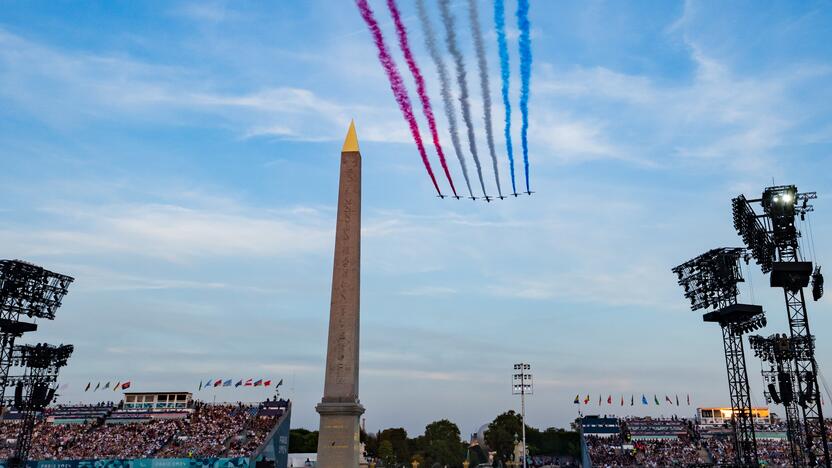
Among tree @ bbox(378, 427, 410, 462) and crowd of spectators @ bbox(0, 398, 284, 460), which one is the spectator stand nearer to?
crowd of spectators @ bbox(0, 398, 284, 460)

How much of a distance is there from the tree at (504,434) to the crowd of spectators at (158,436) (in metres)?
39.2

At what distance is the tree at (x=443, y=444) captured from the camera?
327 feet

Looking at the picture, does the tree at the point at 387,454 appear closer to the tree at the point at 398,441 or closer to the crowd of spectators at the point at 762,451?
the tree at the point at 398,441

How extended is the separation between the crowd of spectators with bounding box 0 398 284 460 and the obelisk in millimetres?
37712

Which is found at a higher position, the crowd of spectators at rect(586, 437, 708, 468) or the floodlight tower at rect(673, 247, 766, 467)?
the floodlight tower at rect(673, 247, 766, 467)

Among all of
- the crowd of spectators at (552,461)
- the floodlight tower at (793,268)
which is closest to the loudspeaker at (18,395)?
the floodlight tower at (793,268)

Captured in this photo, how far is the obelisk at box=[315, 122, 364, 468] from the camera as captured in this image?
26.3 m

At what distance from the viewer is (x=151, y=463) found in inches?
2327

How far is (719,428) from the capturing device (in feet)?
258

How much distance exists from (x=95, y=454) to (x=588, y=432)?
52131 mm

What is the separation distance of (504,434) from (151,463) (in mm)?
52244

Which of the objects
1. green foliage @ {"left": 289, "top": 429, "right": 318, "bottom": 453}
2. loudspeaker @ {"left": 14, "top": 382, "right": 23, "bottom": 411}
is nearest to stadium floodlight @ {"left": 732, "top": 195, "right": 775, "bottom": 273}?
loudspeaker @ {"left": 14, "top": 382, "right": 23, "bottom": 411}

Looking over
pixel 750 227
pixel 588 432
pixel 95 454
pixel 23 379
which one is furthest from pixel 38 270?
pixel 588 432

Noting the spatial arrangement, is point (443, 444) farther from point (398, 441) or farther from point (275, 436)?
point (275, 436)
